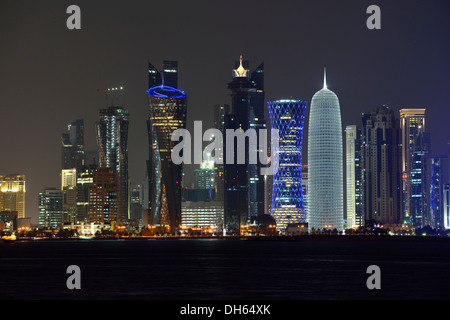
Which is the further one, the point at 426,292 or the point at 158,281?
the point at 158,281

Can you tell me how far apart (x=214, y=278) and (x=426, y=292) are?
37714 millimetres
